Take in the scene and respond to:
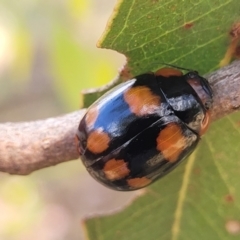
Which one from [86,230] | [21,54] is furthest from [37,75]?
[86,230]

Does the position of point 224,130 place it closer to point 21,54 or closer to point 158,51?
point 158,51

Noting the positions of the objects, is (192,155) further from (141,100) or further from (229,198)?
(141,100)

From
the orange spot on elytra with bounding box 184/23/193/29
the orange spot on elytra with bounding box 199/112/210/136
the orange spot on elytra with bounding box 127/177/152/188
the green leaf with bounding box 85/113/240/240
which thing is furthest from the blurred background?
the orange spot on elytra with bounding box 184/23/193/29

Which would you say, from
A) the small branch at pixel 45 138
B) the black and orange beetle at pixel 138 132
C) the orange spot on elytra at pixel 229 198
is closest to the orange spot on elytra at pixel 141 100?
the black and orange beetle at pixel 138 132

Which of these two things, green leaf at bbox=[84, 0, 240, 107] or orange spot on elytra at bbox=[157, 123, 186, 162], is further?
orange spot on elytra at bbox=[157, 123, 186, 162]

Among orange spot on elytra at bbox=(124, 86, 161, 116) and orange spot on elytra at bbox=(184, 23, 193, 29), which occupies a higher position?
orange spot on elytra at bbox=(184, 23, 193, 29)

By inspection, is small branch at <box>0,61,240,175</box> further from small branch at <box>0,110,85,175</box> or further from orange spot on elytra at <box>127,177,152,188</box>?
orange spot on elytra at <box>127,177,152,188</box>
